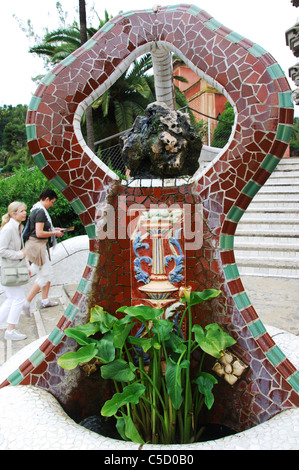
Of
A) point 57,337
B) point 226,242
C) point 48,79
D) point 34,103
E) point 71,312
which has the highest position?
point 48,79

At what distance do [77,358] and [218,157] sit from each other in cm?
129

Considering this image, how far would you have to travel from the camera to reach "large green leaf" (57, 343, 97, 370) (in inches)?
71.9

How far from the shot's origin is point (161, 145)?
2.22 metres

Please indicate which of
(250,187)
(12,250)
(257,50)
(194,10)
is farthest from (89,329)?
(12,250)

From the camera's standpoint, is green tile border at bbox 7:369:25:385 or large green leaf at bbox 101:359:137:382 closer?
large green leaf at bbox 101:359:137:382

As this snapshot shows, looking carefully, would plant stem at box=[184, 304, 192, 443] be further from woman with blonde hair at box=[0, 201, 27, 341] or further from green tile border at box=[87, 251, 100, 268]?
woman with blonde hair at box=[0, 201, 27, 341]

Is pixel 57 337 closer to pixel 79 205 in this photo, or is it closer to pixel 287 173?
pixel 79 205

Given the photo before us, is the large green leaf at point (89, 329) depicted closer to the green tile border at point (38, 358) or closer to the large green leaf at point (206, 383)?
the green tile border at point (38, 358)

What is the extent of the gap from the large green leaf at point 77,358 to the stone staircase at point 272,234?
16.5 feet

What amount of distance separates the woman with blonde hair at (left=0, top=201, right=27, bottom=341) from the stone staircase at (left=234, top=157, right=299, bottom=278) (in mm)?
3825

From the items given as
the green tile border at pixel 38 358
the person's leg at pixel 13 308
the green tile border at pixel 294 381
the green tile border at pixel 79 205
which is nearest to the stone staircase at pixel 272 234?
the person's leg at pixel 13 308

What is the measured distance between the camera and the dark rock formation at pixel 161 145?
2.24 m

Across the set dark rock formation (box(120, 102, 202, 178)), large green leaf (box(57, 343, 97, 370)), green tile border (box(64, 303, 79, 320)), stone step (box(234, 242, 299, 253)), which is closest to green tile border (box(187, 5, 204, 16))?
dark rock formation (box(120, 102, 202, 178))
